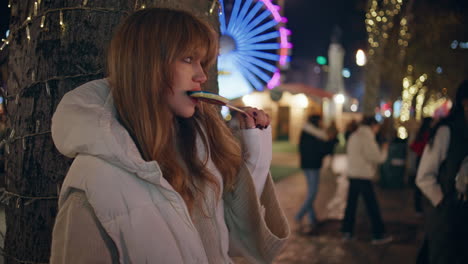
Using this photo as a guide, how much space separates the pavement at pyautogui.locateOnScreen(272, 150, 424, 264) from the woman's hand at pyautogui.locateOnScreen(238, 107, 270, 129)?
3495 millimetres

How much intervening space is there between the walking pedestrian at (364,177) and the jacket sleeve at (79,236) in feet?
16.7

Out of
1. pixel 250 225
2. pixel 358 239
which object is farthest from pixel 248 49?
pixel 250 225

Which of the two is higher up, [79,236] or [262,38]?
[262,38]

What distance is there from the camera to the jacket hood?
1191 mm

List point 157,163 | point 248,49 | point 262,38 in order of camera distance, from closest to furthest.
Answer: point 157,163
point 248,49
point 262,38

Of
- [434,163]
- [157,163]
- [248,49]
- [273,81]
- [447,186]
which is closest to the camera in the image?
[157,163]

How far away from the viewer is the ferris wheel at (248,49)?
245 inches

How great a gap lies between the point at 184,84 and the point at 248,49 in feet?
17.9

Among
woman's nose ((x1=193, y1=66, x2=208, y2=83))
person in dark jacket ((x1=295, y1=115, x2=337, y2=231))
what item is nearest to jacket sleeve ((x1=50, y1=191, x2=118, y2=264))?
woman's nose ((x1=193, y1=66, x2=208, y2=83))

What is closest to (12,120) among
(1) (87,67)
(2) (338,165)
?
(1) (87,67)

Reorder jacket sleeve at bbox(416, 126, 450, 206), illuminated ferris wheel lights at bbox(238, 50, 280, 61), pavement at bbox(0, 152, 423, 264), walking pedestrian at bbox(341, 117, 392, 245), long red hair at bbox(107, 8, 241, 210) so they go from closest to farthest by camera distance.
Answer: long red hair at bbox(107, 8, 241, 210), jacket sleeve at bbox(416, 126, 450, 206), pavement at bbox(0, 152, 423, 264), walking pedestrian at bbox(341, 117, 392, 245), illuminated ferris wheel lights at bbox(238, 50, 280, 61)

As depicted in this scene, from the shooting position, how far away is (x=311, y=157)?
628 cm

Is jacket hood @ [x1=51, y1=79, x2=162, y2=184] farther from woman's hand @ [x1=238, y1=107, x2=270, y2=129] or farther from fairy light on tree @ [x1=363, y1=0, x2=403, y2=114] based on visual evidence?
fairy light on tree @ [x1=363, y1=0, x2=403, y2=114]

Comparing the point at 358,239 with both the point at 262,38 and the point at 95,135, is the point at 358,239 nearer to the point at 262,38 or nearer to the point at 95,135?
the point at 262,38
